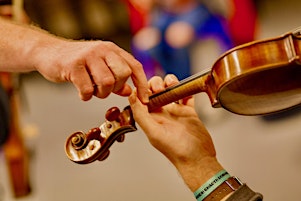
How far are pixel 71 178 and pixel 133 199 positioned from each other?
0.32 metres

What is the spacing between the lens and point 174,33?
277 cm

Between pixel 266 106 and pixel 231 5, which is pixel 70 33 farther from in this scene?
pixel 266 106


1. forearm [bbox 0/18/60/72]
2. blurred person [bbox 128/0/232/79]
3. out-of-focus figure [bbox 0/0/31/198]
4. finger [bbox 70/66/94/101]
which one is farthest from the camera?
blurred person [bbox 128/0/232/79]

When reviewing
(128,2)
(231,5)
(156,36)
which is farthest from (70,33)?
(231,5)

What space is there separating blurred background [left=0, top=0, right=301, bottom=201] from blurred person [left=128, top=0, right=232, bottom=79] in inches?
0.5

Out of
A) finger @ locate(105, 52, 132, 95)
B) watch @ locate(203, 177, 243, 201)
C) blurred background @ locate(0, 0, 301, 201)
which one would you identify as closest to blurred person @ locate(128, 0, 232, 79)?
blurred background @ locate(0, 0, 301, 201)

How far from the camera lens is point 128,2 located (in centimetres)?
304

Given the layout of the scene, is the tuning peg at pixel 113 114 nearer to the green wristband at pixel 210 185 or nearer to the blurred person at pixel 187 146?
the blurred person at pixel 187 146

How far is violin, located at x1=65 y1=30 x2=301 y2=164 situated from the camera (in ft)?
3.02

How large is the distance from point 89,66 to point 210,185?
40 cm

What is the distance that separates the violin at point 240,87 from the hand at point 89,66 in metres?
0.16

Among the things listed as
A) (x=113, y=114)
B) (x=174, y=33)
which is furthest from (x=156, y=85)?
(x=174, y=33)

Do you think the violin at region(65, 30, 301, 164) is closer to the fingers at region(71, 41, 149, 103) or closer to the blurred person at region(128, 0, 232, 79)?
the fingers at region(71, 41, 149, 103)

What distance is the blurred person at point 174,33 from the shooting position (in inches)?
107
